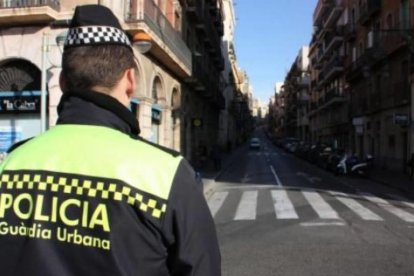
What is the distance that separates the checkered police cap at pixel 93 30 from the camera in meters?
1.95

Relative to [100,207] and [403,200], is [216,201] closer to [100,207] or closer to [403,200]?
[403,200]

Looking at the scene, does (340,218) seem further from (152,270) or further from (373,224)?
(152,270)

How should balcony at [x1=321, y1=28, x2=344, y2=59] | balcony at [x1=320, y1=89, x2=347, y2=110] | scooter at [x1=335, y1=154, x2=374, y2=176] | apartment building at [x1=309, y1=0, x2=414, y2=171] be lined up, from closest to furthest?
scooter at [x1=335, y1=154, x2=374, y2=176]
apartment building at [x1=309, y1=0, x2=414, y2=171]
balcony at [x1=321, y1=28, x2=344, y2=59]
balcony at [x1=320, y1=89, x2=347, y2=110]

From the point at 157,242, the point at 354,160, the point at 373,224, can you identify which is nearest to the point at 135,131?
the point at 157,242

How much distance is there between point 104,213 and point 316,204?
1480 centimetres

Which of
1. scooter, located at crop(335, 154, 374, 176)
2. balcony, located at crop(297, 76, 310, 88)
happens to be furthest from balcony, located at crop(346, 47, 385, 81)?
balcony, located at crop(297, 76, 310, 88)

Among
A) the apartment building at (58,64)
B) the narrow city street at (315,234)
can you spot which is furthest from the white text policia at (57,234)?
the apartment building at (58,64)

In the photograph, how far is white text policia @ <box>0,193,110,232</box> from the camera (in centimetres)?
172

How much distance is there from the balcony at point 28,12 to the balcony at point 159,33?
Answer: 8.27ft

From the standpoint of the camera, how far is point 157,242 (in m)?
1.75

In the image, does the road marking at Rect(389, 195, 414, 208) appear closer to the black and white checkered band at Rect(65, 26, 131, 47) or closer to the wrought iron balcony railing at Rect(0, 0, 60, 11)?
the wrought iron balcony railing at Rect(0, 0, 60, 11)

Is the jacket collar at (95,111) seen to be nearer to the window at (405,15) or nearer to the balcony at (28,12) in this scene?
the balcony at (28,12)

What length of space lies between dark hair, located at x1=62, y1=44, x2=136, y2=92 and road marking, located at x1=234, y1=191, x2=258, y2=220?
38.1 ft

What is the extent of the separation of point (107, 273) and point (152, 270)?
0.41 feet
